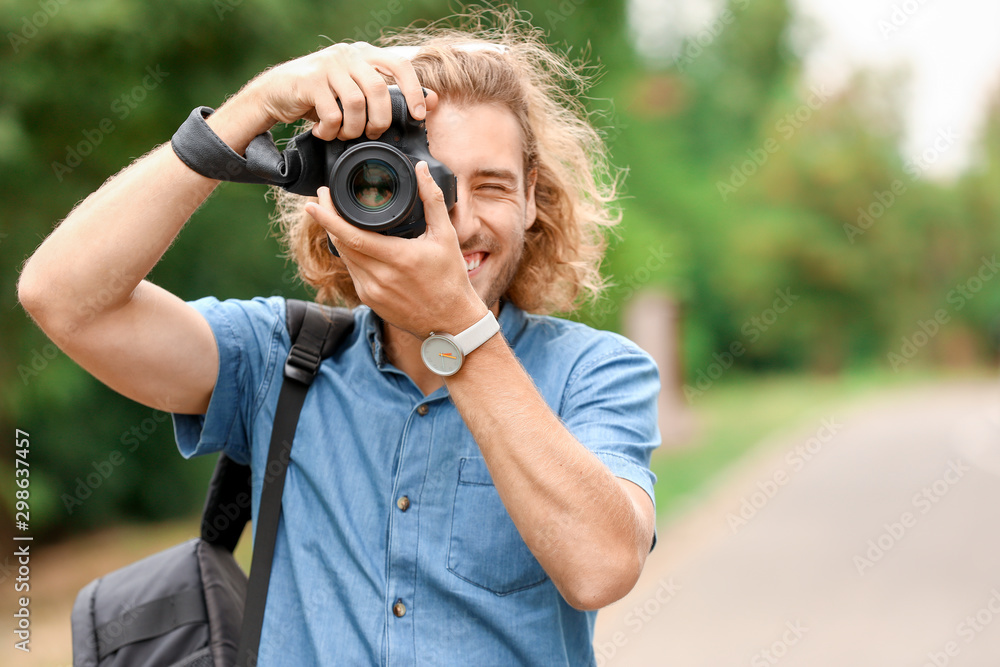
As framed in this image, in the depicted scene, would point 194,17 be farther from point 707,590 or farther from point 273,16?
point 707,590

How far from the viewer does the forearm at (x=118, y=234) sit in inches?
62.9

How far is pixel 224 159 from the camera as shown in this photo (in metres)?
1.60

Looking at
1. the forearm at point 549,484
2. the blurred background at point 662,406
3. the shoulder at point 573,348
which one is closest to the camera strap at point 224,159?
the forearm at point 549,484

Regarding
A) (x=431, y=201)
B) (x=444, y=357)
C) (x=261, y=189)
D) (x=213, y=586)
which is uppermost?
(x=431, y=201)

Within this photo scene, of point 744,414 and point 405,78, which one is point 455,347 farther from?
point 744,414

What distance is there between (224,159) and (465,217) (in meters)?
0.48

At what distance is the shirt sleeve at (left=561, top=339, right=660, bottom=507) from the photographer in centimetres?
163

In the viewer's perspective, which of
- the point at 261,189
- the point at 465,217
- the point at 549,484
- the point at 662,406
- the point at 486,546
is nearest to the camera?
the point at 549,484

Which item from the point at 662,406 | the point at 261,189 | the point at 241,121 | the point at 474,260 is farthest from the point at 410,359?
the point at 662,406

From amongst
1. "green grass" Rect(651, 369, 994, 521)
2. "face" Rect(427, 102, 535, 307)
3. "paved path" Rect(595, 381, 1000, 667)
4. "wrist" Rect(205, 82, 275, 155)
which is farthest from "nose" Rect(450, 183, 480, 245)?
"green grass" Rect(651, 369, 994, 521)

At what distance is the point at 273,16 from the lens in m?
4.85

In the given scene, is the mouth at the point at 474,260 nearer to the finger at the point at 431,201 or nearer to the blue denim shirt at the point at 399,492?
the blue denim shirt at the point at 399,492

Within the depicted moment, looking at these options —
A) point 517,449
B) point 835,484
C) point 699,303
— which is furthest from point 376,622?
point 699,303

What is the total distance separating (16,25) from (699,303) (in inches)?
939
